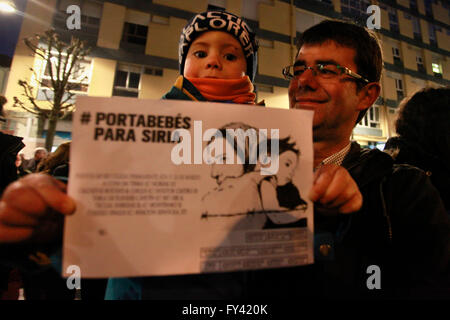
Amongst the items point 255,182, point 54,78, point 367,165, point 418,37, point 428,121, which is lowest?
point 255,182

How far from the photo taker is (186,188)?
0.62 metres

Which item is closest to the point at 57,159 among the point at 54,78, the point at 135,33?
the point at 54,78

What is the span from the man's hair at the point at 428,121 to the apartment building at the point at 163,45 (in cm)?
639

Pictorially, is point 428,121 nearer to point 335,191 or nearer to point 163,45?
point 335,191

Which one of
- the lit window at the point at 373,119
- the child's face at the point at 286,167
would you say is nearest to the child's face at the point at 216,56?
the child's face at the point at 286,167

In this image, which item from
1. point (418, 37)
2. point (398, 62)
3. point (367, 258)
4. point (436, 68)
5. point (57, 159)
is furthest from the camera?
point (436, 68)

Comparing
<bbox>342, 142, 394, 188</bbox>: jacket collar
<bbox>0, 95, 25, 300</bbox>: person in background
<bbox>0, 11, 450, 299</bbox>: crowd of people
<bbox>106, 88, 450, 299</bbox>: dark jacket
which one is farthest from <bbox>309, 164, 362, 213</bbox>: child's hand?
<bbox>0, 95, 25, 300</bbox>: person in background

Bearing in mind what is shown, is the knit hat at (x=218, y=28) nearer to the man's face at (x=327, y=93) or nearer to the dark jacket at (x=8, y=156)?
the man's face at (x=327, y=93)

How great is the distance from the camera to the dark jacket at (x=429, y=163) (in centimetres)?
127

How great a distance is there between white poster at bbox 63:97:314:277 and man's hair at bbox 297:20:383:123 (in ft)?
2.48

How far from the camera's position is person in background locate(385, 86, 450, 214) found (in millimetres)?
1286

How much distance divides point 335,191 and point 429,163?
107 cm

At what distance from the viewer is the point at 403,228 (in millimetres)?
896
